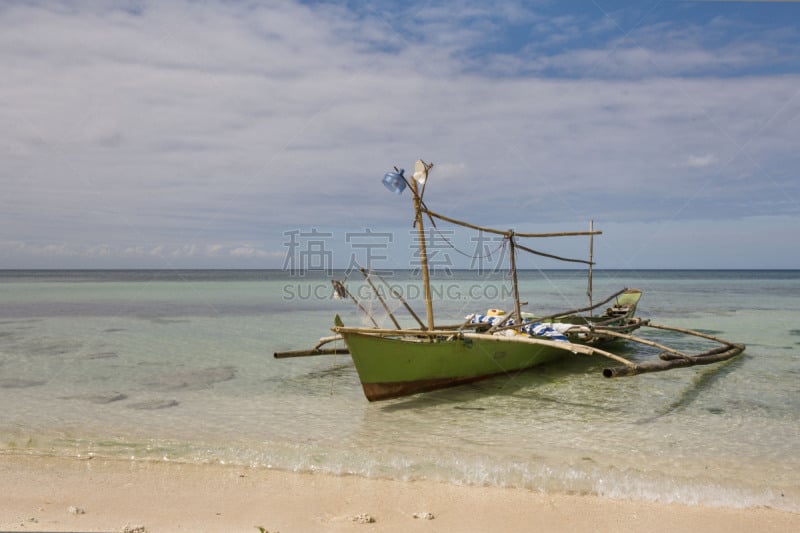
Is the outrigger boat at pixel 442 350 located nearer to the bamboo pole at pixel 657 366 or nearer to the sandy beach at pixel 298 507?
the bamboo pole at pixel 657 366

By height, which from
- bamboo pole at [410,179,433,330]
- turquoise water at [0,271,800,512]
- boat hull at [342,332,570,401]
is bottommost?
turquoise water at [0,271,800,512]

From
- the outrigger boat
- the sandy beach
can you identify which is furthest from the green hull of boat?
the sandy beach

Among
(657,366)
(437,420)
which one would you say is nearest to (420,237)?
(437,420)

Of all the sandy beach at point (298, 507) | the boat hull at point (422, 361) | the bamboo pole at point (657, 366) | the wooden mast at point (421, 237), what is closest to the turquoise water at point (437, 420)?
the boat hull at point (422, 361)

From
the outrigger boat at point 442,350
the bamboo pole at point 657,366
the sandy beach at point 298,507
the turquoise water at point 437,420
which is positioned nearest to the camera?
the sandy beach at point 298,507

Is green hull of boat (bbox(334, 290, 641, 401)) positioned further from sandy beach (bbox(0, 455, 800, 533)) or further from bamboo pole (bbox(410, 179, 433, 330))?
sandy beach (bbox(0, 455, 800, 533))

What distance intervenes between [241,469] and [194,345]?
9355 millimetres

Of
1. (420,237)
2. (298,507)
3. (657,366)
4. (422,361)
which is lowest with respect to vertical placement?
(298,507)

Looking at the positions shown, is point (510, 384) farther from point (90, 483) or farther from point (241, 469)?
point (90, 483)

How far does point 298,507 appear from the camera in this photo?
4.71 meters

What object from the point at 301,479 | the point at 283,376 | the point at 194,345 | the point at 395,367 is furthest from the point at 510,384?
the point at 194,345

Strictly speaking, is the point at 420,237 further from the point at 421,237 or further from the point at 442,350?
the point at 442,350

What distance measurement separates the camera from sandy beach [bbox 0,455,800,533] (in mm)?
4316

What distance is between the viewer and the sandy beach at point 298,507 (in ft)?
14.2
